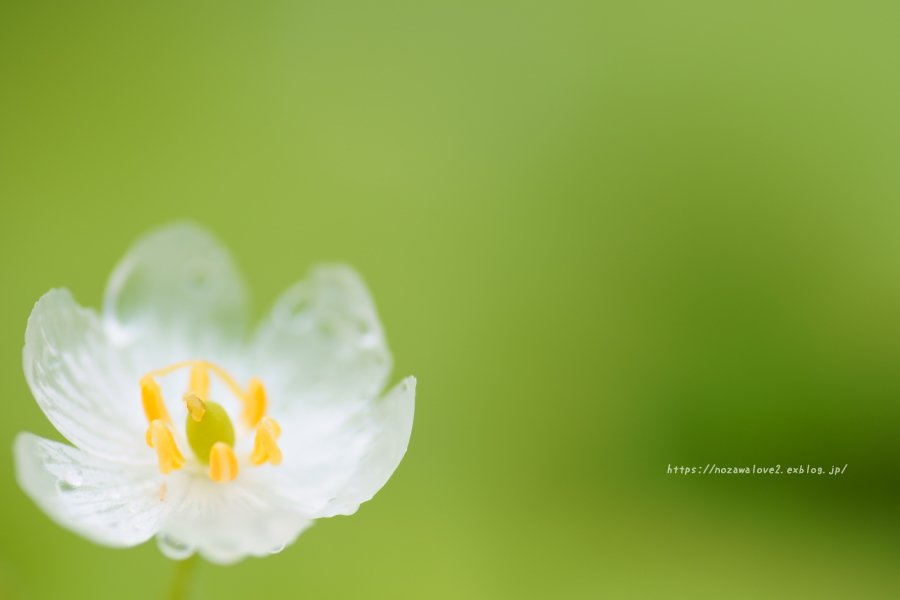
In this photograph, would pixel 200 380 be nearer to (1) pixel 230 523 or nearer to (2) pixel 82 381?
(2) pixel 82 381

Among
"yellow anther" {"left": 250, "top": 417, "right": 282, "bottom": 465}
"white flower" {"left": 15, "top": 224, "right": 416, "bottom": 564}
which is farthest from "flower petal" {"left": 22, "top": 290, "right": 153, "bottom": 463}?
"yellow anther" {"left": 250, "top": 417, "right": 282, "bottom": 465}

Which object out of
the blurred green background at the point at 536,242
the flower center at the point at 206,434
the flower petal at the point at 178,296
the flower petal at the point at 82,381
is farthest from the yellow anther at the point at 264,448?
the blurred green background at the point at 536,242

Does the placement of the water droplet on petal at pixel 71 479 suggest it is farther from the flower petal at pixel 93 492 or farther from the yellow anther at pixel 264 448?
the yellow anther at pixel 264 448

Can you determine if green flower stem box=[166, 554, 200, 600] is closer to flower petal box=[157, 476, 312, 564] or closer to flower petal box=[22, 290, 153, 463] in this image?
flower petal box=[157, 476, 312, 564]

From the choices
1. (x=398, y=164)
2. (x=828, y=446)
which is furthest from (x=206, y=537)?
(x=398, y=164)

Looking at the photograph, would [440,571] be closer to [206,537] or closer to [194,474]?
[194,474]

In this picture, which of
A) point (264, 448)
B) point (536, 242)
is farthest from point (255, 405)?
point (536, 242)
